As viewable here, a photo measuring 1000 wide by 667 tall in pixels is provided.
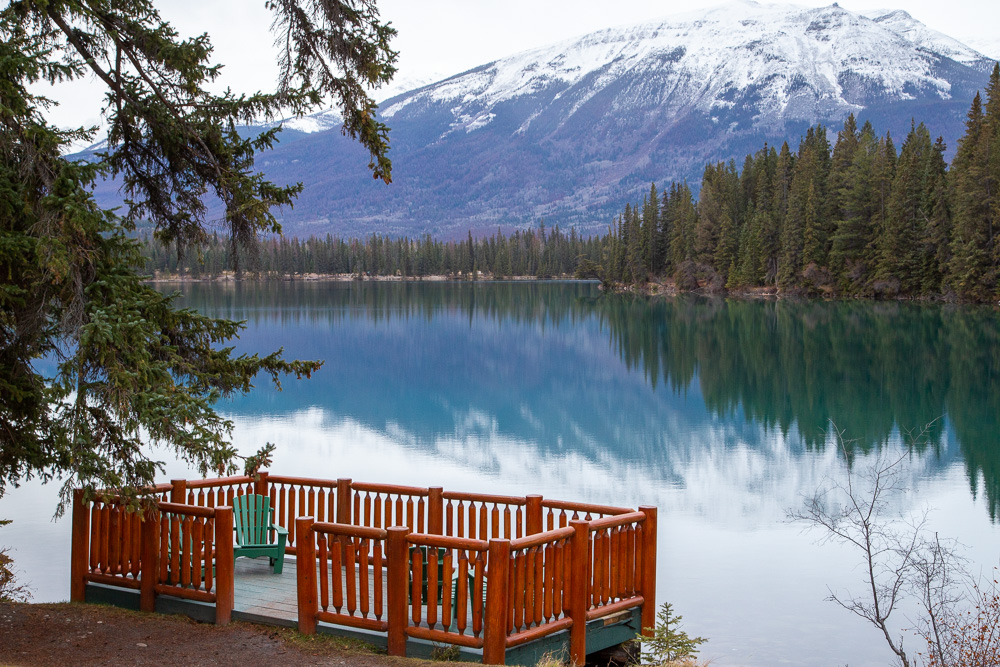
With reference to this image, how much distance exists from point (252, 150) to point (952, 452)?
18328mm

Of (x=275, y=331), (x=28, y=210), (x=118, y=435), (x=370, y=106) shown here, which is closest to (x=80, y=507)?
(x=118, y=435)

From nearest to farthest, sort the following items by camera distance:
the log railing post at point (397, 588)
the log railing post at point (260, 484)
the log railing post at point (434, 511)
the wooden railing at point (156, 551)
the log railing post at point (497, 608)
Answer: the log railing post at point (497, 608)
the log railing post at point (397, 588)
the wooden railing at point (156, 551)
the log railing post at point (434, 511)
the log railing post at point (260, 484)

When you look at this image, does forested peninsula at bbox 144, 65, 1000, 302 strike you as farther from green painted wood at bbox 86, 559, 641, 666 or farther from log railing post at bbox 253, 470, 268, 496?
green painted wood at bbox 86, 559, 641, 666

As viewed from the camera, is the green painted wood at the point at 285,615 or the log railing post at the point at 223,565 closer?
the green painted wood at the point at 285,615

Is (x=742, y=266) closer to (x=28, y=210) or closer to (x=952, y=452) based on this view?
(x=952, y=452)

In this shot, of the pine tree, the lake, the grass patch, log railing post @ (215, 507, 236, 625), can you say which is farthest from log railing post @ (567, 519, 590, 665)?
the pine tree

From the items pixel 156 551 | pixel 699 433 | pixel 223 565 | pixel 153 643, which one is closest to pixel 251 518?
pixel 156 551

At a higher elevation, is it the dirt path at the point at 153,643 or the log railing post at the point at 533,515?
the log railing post at the point at 533,515

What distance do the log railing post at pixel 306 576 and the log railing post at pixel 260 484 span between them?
3.05 meters

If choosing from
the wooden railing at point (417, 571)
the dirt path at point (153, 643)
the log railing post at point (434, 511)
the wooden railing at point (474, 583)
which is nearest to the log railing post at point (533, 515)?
the wooden railing at point (417, 571)

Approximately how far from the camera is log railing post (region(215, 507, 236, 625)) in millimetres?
8094

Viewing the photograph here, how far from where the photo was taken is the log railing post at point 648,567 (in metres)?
8.46

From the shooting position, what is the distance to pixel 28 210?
7.79 meters

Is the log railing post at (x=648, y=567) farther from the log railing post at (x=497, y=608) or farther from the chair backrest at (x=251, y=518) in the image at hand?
the chair backrest at (x=251, y=518)
